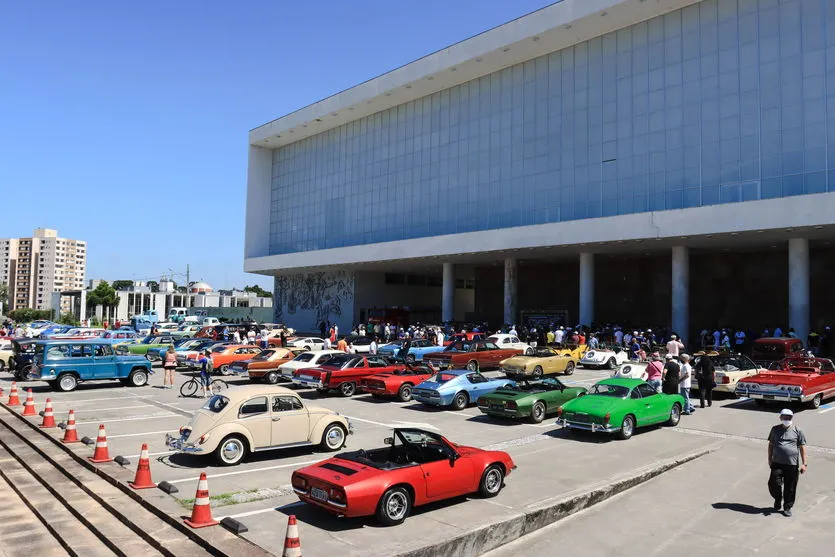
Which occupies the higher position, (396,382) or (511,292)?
(511,292)

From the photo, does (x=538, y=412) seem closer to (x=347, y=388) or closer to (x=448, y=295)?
(x=347, y=388)

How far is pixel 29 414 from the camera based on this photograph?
1709cm

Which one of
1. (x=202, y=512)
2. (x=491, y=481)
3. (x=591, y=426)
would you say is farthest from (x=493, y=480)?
(x=591, y=426)

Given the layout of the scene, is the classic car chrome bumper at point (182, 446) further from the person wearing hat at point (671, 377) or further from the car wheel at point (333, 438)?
the person wearing hat at point (671, 377)

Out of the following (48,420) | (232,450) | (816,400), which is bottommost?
(48,420)

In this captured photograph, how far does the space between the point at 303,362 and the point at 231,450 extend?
10.9 m

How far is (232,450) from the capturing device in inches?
483

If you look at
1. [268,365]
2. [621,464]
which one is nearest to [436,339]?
[268,365]

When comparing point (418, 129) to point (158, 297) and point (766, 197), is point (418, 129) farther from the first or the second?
point (158, 297)

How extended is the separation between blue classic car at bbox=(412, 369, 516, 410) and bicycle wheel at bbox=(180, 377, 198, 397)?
809cm

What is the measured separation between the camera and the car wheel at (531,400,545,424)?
16491mm

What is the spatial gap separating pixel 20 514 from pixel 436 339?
26.1 m

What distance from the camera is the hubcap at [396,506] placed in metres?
8.68

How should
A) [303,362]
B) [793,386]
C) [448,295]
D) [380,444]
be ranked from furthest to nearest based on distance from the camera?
[448,295], [303,362], [793,386], [380,444]
